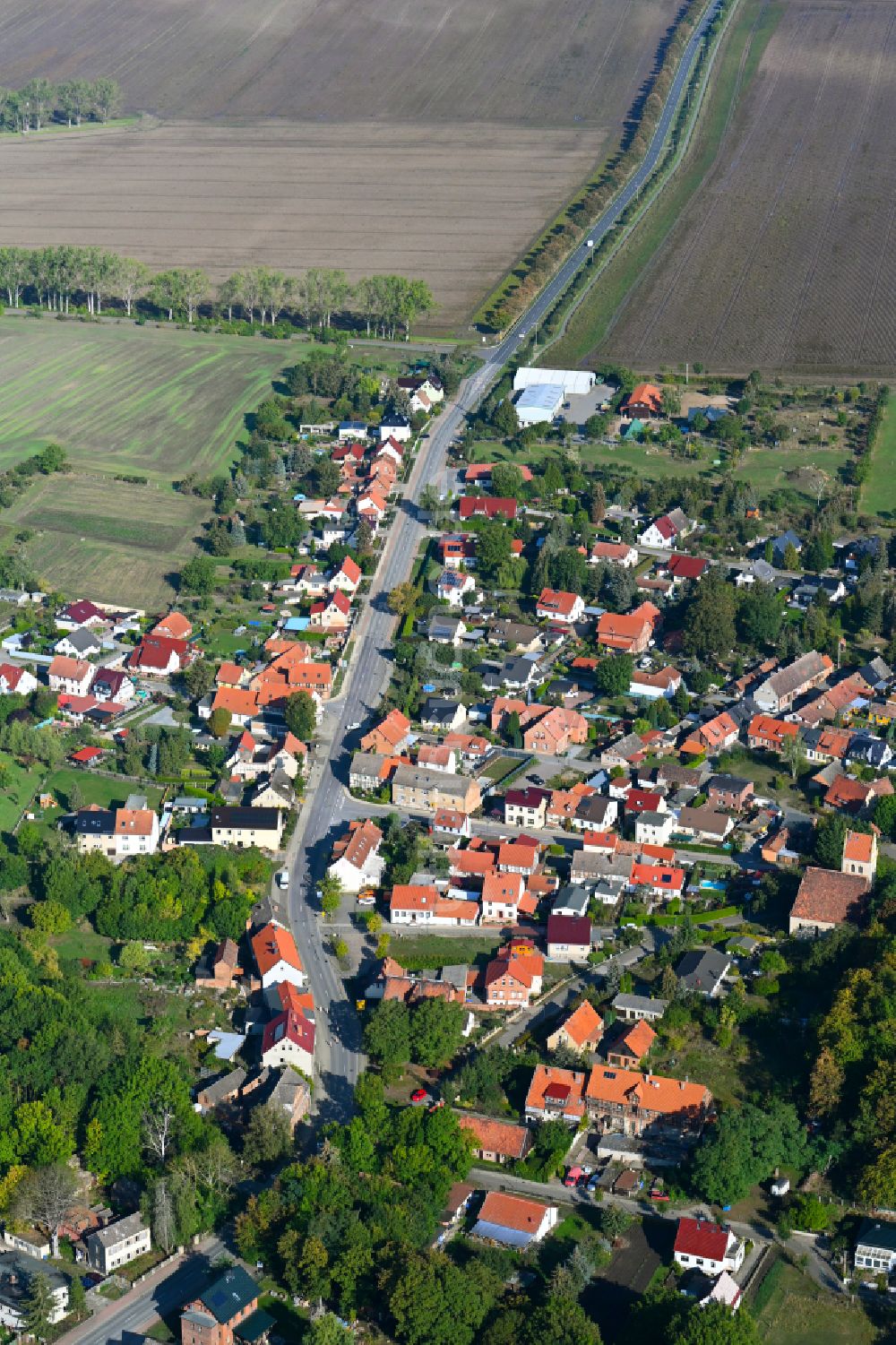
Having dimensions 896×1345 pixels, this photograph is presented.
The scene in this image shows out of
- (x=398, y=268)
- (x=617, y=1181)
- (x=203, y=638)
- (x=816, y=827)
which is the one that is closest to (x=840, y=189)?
(x=398, y=268)

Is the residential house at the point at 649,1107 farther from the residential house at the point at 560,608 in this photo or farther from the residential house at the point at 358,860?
the residential house at the point at 560,608

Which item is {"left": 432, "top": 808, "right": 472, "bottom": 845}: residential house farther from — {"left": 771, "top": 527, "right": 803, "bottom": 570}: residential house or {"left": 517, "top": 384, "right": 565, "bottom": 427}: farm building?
{"left": 517, "top": 384, "right": 565, "bottom": 427}: farm building

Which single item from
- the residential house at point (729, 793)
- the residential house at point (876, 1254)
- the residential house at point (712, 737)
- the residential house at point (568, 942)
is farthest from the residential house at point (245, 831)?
the residential house at point (876, 1254)

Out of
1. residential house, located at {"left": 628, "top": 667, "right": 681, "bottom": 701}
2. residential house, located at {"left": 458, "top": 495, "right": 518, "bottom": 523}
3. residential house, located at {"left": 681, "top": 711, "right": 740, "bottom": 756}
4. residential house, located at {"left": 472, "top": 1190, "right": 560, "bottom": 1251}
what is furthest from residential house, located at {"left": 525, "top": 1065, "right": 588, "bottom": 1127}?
residential house, located at {"left": 458, "top": 495, "right": 518, "bottom": 523}

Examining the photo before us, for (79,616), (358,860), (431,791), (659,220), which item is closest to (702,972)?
(358,860)

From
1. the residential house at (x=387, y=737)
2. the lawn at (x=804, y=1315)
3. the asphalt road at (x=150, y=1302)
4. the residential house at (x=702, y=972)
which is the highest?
the residential house at (x=702, y=972)

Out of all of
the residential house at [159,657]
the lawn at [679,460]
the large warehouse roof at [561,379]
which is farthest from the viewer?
the large warehouse roof at [561,379]
